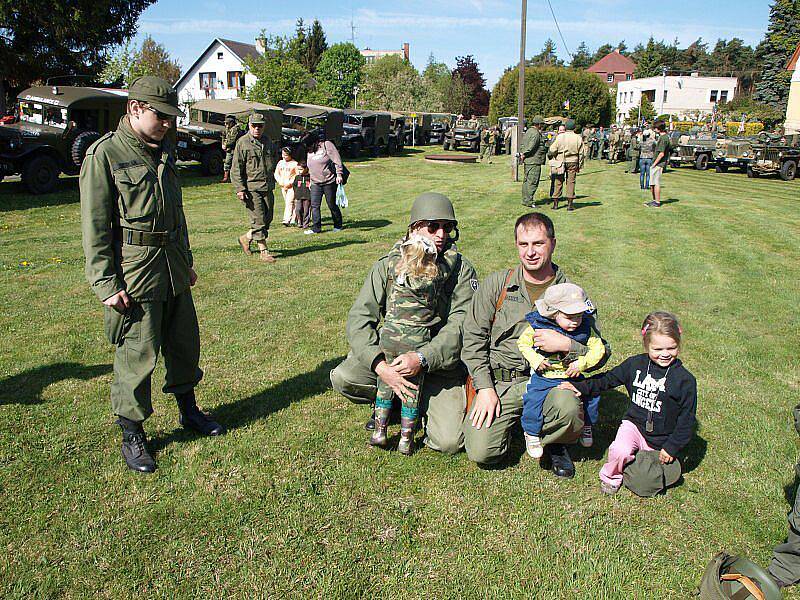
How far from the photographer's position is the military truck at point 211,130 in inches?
857

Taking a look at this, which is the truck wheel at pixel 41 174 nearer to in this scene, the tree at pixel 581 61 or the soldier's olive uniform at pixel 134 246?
the soldier's olive uniform at pixel 134 246

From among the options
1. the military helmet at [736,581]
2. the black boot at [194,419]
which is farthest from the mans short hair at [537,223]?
the black boot at [194,419]

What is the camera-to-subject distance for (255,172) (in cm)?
857

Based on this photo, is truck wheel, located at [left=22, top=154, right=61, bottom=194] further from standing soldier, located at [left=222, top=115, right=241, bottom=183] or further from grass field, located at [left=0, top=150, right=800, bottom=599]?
grass field, located at [left=0, top=150, right=800, bottom=599]

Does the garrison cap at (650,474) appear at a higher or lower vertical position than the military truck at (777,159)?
lower

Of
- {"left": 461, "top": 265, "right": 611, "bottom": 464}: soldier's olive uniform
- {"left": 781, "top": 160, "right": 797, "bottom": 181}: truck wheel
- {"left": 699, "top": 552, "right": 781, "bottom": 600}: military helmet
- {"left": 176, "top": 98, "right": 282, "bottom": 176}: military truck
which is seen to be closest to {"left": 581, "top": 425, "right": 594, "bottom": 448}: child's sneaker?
{"left": 461, "top": 265, "right": 611, "bottom": 464}: soldier's olive uniform

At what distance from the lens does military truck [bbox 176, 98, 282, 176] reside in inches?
857

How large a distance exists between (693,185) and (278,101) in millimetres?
32171

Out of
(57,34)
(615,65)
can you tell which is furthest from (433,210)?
(615,65)

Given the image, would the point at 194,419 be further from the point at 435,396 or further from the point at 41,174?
the point at 41,174

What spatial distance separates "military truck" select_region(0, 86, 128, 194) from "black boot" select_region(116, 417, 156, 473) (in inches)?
514

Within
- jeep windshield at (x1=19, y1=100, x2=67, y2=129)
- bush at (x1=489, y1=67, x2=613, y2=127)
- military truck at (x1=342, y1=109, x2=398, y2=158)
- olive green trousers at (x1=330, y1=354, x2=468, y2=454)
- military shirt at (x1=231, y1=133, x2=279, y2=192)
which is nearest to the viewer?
olive green trousers at (x1=330, y1=354, x2=468, y2=454)

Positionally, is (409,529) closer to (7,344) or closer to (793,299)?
(7,344)

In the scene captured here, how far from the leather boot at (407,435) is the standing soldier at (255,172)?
18.2ft
